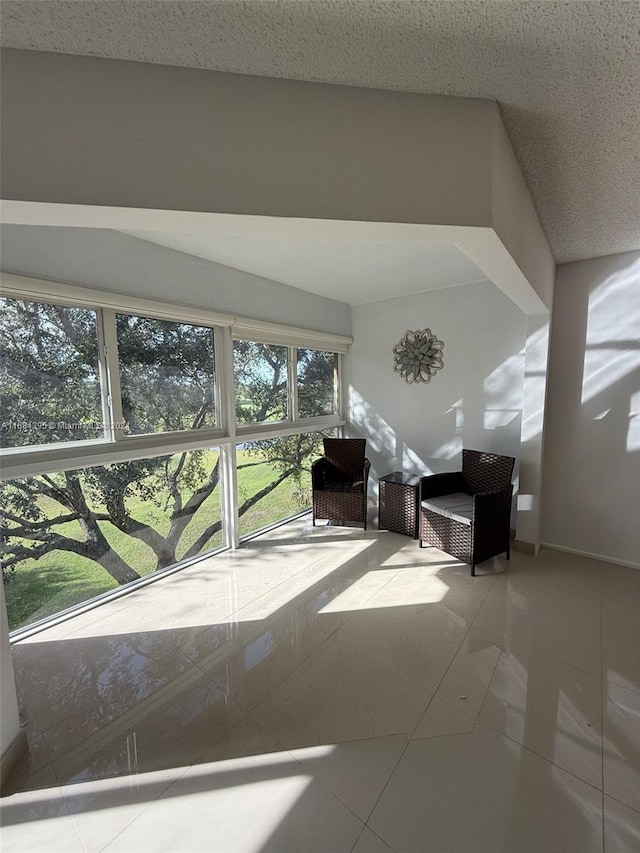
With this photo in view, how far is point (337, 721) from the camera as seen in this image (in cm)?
148

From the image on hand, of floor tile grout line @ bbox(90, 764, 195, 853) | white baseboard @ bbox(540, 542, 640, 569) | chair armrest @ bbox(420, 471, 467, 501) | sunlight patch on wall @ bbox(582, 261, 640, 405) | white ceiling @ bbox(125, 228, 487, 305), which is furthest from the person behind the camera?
chair armrest @ bbox(420, 471, 467, 501)

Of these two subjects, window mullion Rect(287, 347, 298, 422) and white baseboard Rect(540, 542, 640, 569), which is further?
window mullion Rect(287, 347, 298, 422)

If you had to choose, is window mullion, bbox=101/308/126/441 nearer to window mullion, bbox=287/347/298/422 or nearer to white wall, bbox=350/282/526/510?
window mullion, bbox=287/347/298/422

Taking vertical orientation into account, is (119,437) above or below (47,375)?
below

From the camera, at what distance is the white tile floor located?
3.68ft


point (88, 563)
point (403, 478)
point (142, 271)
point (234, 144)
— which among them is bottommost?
point (88, 563)

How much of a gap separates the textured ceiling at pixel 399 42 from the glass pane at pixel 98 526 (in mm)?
2126

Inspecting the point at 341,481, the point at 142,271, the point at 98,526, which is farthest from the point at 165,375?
the point at 341,481

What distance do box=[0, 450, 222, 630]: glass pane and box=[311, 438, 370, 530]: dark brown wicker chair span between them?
1184 mm

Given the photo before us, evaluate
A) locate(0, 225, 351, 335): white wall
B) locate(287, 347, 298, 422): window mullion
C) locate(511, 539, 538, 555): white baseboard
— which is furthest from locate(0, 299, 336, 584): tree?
locate(511, 539, 538, 555): white baseboard

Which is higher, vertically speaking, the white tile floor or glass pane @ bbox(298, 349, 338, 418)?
glass pane @ bbox(298, 349, 338, 418)

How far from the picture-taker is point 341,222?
3.36ft

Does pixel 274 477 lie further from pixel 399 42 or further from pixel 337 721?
pixel 399 42

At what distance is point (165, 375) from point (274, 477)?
1607mm
